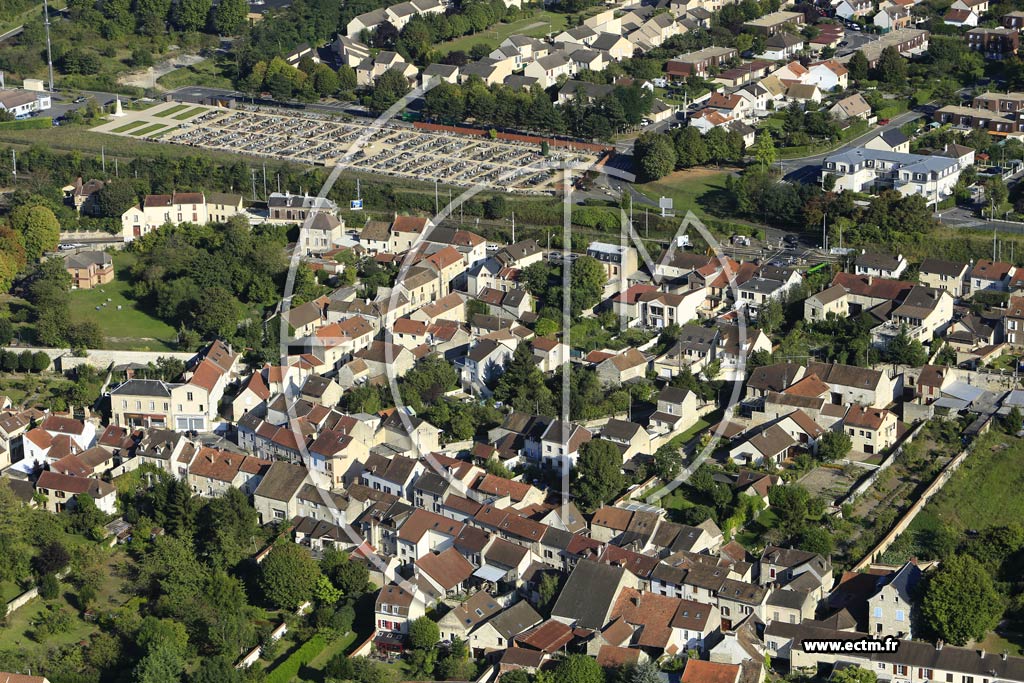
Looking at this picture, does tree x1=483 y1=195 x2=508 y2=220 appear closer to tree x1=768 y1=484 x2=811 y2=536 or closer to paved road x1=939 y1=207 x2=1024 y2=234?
paved road x1=939 y1=207 x2=1024 y2=234

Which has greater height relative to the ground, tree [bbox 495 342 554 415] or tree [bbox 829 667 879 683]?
tree [bbox 495 342 554 415]

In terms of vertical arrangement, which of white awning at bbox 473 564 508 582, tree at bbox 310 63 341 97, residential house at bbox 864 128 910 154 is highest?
residential house at bbox 864 128 910 154

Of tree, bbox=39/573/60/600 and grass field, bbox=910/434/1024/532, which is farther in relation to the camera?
grass field, bbox=910/434/1024/532

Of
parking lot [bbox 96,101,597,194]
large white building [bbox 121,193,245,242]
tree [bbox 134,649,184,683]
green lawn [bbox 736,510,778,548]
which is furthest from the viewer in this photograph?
parking lot [bbox 96,101,597,194]

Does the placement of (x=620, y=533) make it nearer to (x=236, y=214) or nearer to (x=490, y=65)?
(x=236, y=214)

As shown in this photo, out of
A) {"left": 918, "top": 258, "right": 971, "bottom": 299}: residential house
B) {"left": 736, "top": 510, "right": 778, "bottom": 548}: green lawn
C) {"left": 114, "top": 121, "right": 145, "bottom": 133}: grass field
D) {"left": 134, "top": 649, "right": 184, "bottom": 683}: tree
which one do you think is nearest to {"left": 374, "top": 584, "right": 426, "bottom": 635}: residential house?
{"left": 134, "top": 649, "right": 184, "bottom": 683}: tree

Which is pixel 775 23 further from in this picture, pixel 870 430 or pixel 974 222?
pixel 870 430
